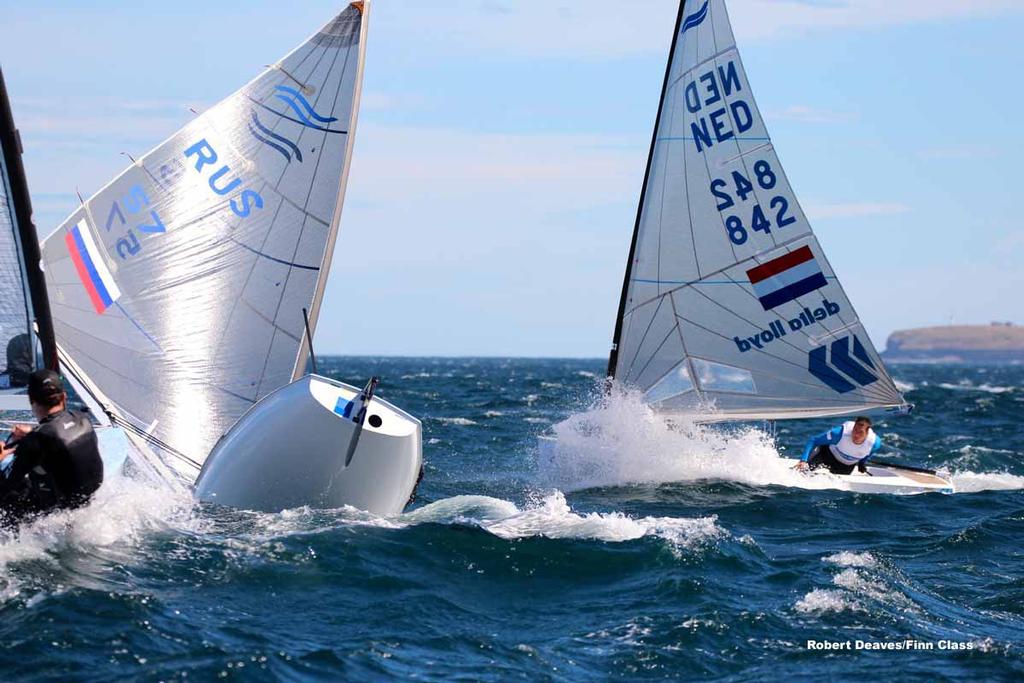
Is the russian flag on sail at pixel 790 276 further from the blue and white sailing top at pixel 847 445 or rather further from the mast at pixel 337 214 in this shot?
the mast at pixel 337 214

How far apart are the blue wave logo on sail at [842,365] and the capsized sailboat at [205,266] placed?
769 cm

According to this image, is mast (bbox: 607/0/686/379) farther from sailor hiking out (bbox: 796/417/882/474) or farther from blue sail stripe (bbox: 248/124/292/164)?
blue sail stripe (bbox: 248/124/292/164)

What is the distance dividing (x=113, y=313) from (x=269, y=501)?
10.1 feet

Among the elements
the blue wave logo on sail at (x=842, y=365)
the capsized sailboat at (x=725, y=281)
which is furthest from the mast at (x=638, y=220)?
the blue wave logo on sail at (x=842, y=365)

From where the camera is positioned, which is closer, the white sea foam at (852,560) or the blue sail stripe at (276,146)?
the white sea foam at (852,560)

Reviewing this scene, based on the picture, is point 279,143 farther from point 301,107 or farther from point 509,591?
point 509,591

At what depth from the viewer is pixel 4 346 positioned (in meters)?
11.6

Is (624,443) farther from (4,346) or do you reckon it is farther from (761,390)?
(4,346)

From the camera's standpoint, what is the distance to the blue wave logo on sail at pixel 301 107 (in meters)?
13.8

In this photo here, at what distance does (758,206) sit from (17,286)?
10.2m

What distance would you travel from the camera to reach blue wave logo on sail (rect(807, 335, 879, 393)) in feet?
60.0

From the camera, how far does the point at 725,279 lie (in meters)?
18.4

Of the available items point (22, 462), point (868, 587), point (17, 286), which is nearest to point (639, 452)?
point (868, 587)

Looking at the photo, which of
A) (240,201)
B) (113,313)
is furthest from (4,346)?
(240,201)
